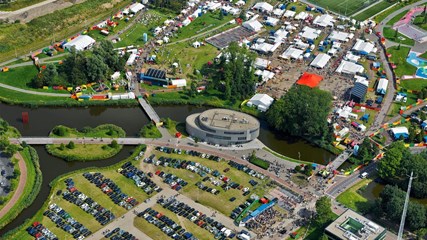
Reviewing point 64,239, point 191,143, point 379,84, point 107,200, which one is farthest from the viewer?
point 379,84

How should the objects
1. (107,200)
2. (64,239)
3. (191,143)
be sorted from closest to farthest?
(64,239), (107,200), (191,143)

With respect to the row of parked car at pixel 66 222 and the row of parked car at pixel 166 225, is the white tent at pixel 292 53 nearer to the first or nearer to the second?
the row of parked car at pixel 166 225

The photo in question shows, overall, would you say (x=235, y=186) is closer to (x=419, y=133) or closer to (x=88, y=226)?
(x=88, y=226)

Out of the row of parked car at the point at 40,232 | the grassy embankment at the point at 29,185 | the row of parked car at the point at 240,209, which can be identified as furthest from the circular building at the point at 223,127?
the row of parked car at the point at 40,232

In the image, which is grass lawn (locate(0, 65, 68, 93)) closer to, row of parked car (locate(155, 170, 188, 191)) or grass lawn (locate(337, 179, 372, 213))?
row of parked car (locate(155, 170, 188, 191))

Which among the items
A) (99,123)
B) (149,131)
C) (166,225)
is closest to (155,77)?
(99,123)

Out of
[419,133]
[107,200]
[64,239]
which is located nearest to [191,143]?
[107,200]
